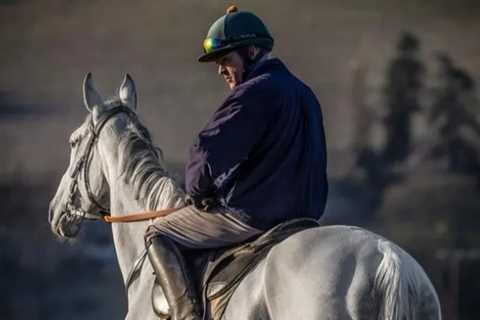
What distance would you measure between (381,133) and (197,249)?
279 inches

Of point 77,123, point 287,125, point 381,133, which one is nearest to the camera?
point 287,125

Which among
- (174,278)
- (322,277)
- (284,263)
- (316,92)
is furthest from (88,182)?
(316,92)

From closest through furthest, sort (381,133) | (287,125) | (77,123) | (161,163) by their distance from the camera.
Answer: (287,125) → (161,163) → (77,123) → (381,133)

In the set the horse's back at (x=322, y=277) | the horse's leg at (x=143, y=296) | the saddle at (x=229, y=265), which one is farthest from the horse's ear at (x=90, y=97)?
the horse's back at (x=322, y=277)

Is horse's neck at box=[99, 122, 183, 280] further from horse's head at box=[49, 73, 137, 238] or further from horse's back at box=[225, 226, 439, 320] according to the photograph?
horse's back at box=[225, 226, 439, 320]

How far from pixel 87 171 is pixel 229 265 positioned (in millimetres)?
1143

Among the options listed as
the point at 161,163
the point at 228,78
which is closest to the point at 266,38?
the point at 228,78

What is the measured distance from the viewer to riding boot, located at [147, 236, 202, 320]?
184 inches

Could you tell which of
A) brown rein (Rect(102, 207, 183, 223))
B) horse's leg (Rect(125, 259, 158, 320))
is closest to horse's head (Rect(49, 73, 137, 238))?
brown rein (Rect(102, 207, 183, 223))

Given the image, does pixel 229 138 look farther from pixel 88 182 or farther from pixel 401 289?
pixel 88 182

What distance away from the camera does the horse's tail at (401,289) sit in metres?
4.12

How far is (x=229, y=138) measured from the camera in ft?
15.4

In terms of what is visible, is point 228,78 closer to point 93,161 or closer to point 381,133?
point 93,161

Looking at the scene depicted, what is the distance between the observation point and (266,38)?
16.0 feet
